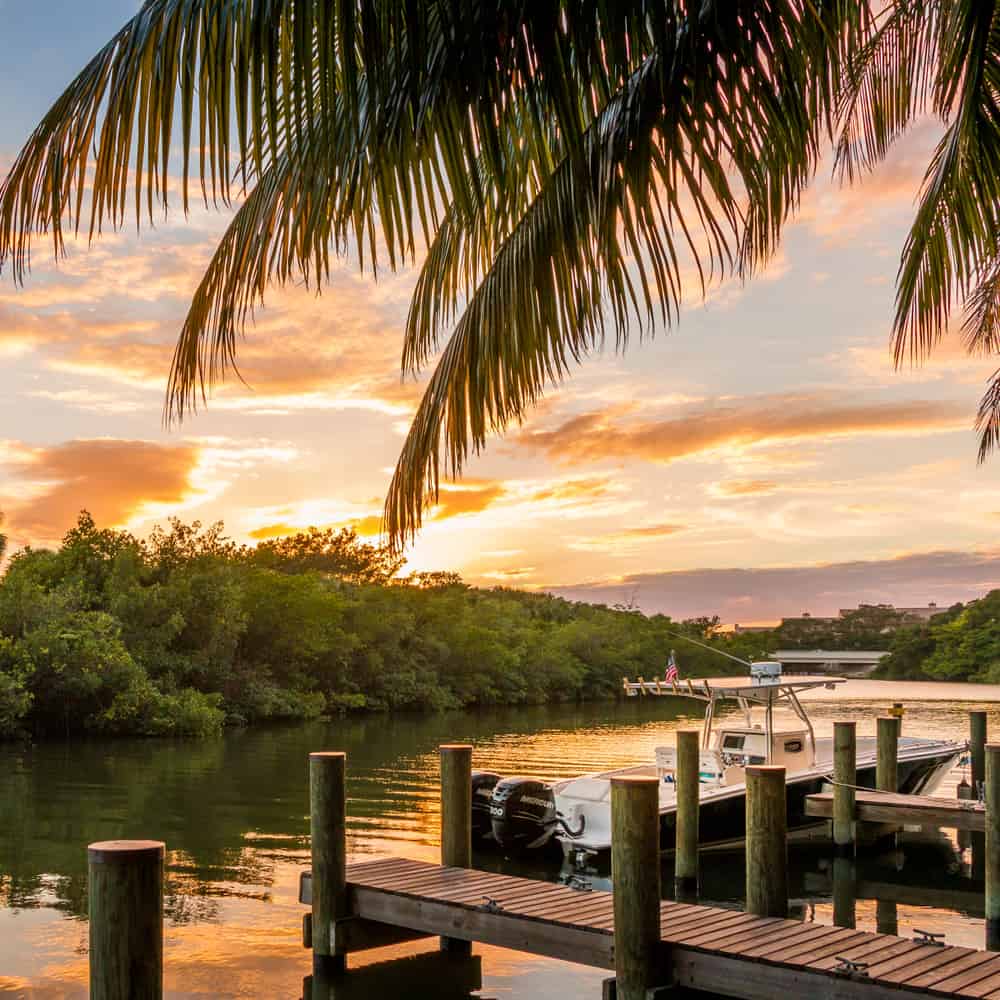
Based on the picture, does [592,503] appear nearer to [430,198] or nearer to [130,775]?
[130,775]

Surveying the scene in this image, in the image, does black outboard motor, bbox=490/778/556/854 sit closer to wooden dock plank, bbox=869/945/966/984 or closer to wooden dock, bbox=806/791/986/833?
wooden dock, bbox=806/791/986/833

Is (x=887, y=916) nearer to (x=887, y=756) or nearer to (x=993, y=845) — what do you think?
(x=993, y=845)

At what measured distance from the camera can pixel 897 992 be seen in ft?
25.6

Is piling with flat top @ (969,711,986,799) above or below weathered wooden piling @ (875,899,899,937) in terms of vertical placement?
above

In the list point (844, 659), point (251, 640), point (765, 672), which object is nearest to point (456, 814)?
point (765, 672)

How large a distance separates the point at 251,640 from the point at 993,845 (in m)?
48.3

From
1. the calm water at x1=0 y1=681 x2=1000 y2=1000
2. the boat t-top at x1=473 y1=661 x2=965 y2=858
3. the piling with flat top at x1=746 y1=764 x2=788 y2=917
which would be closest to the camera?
the piling with flat top at x1=746 y1=764 x2=788 y2=917

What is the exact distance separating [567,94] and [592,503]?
32.4m

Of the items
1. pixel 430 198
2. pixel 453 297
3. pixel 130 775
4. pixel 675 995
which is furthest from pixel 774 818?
pixel 130 775

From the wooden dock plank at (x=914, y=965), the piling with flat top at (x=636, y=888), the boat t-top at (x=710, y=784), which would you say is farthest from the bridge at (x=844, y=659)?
the piling with flat top at (x=636, y=888)

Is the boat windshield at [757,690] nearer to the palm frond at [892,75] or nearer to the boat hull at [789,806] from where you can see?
the boat hull at [789,806]

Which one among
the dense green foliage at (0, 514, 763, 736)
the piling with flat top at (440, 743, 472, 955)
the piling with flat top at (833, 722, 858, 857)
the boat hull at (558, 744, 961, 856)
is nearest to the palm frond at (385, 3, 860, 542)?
the piling with flat top at (440, 743, 472, 955)

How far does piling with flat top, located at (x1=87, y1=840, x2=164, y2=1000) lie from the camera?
573cm

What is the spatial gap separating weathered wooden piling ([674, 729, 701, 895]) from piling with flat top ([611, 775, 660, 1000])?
6360mm
